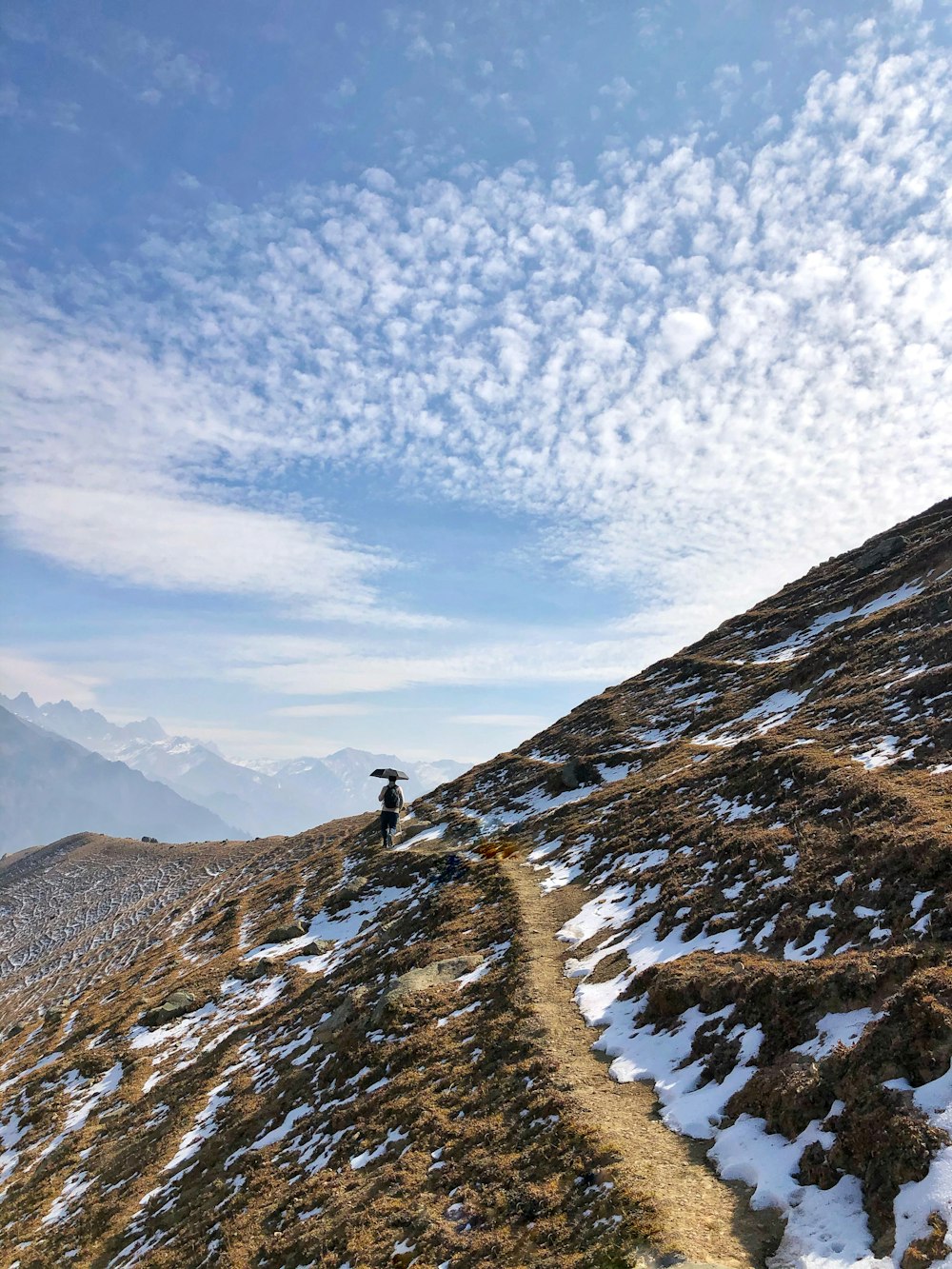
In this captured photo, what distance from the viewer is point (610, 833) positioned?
2981 centimetres

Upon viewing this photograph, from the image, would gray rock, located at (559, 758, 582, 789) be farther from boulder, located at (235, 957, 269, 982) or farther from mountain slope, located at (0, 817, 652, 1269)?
boulder, located at (235, 957, 269, 982)

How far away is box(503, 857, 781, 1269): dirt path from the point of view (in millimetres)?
8336

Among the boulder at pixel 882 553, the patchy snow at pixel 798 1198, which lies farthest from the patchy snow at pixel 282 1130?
the boulder at pixel 882 553

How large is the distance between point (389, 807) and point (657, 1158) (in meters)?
36.4

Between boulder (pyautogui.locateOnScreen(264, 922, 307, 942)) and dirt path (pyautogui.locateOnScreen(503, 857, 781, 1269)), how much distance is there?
23934 mm

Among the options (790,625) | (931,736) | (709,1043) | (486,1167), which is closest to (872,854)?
(709,1043)

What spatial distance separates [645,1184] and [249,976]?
3043cm

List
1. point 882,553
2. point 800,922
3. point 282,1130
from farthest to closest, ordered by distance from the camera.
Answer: point 882,553, point 282,1130, point 800,922

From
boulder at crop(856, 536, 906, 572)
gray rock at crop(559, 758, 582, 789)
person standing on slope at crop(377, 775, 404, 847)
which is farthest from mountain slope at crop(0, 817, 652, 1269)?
boulder at crop(856, 536, 906, 572)

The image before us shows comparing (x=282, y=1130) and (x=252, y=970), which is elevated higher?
(x=252, y=970)

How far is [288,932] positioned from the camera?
124 feet

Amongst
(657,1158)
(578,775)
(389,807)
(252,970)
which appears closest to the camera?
(657,1158)

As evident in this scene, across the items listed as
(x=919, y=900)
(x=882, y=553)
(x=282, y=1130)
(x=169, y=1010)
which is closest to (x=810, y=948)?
(x=919, y=900)

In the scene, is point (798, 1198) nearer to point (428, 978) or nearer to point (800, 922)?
point (800, 922)
